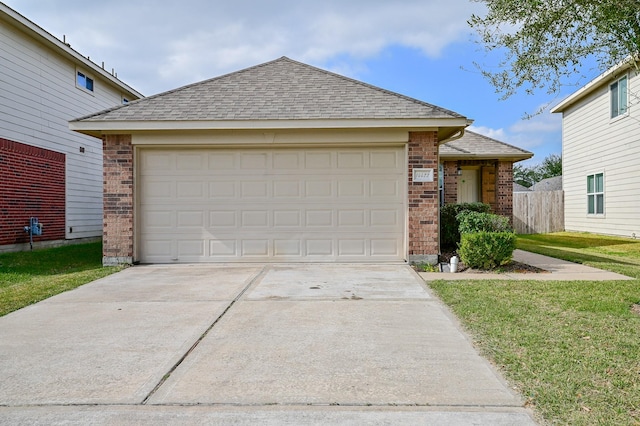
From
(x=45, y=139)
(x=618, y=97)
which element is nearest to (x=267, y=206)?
(x=45, y=139)

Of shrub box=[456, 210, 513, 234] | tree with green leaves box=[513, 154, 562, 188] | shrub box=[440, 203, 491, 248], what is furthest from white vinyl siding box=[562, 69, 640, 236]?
tree with green leaves box=[513, 154, 562, 188]

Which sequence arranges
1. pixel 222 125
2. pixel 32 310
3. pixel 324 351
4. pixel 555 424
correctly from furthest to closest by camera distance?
1. pixel 222 125
2. pixel 32 310
3. pixel 324 351
4. pixel 555 424

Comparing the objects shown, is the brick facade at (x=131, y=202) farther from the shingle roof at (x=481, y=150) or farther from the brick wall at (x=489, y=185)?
the brick wall at (x=489, y=185)

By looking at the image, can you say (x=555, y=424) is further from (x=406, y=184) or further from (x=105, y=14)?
(x=105, y=14)

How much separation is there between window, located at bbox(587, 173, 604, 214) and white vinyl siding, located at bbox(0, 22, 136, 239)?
712 inches

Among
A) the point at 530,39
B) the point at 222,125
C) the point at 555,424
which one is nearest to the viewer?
the point at 555,424

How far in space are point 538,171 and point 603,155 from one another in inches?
1763

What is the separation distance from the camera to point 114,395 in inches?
124

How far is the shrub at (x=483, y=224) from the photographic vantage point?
29.4 feet

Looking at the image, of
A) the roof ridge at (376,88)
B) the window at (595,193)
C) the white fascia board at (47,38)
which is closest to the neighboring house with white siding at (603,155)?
the window at (595,193)

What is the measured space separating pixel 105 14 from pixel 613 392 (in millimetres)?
12031

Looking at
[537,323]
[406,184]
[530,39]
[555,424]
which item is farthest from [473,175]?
[555,424]

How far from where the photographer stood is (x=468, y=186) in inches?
633

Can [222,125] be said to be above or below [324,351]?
above
